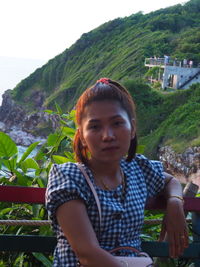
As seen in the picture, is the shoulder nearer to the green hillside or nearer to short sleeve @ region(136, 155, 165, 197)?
short sleeve @ region(136, 155, 165, 197)

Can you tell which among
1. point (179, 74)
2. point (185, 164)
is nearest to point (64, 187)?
point (185, 164)

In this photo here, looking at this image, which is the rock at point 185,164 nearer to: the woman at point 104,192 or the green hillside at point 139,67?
the green hillside at point 139,67

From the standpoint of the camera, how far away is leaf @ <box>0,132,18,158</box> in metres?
1.76

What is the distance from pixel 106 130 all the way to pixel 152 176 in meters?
0.28

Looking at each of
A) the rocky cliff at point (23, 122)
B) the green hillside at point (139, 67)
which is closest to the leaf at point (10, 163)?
the green hillside at point (139, 67)

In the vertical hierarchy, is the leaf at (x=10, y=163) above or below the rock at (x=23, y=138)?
above

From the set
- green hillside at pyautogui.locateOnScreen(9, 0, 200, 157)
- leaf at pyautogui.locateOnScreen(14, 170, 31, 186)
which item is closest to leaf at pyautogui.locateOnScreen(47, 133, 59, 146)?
leaf at pyautogui.locateOnScreen(14, 170, 31, 186)

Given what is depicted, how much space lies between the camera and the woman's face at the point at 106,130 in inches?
47.0

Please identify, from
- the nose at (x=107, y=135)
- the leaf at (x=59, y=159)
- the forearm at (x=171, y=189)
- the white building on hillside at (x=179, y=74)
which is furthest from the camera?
the white building on hillside at (x=179, y=74)

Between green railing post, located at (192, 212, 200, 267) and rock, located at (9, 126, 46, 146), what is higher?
green railing post, located at (192, 212, 200, 267)

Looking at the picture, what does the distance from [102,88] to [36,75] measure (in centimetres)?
6365

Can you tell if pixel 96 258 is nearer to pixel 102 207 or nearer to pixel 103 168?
pixel 102 207

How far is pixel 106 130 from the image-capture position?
1.19 meters

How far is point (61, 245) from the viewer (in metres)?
1.16
